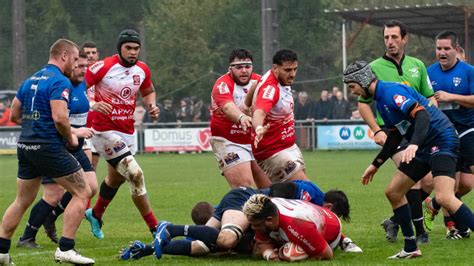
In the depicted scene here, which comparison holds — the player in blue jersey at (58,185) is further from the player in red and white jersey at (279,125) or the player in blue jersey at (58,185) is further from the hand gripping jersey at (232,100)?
the player in red and white jersey at (279,125)

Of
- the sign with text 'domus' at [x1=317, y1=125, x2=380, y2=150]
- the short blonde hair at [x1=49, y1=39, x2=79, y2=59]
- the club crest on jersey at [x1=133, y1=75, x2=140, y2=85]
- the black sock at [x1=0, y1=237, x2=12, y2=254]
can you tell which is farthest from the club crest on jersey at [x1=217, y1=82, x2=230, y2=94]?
the sign with text 'domus' at [x1=317, y1=125, x2=380, y2=150]

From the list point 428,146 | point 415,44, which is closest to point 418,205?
point 428,146

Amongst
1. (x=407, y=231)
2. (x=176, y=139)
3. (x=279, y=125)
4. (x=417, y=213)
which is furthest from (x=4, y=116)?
(x=407, y=231)

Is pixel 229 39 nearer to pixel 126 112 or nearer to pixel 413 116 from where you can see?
pixel 126 112

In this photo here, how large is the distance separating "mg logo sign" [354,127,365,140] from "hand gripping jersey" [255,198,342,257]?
77.1 ft

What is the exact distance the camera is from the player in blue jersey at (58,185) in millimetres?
11711

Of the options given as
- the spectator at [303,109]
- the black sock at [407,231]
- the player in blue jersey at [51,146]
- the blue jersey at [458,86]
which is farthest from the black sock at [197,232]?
the spectator at [303,109]

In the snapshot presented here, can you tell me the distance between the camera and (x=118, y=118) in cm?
1245

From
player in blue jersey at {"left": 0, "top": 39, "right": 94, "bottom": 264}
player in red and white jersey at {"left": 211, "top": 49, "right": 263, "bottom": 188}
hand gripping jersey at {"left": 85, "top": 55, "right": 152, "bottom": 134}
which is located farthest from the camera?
hand gripping jersey at {"left": 85, "top": 55, "right": 152, "bottom": 134}

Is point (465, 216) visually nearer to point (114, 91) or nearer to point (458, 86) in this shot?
point (458, 86)

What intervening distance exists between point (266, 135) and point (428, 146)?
2.34 m

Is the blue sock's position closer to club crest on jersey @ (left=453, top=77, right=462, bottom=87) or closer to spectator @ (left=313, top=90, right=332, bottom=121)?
club crest on jersey @ (left=453, top=77, right=462, bottom=87)

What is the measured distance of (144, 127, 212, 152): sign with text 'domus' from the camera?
34469mm

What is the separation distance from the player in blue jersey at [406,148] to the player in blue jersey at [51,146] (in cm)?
256
